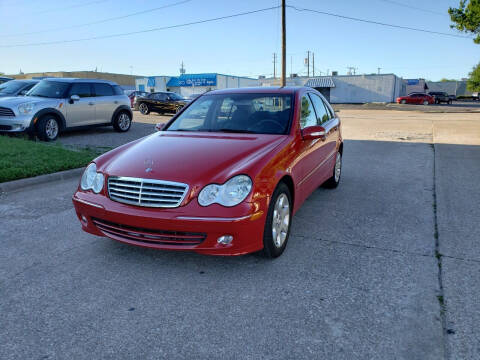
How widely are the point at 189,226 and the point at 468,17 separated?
17.8m

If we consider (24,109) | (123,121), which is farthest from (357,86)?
(24,109)

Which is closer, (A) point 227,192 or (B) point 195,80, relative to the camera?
(A) point 227,192

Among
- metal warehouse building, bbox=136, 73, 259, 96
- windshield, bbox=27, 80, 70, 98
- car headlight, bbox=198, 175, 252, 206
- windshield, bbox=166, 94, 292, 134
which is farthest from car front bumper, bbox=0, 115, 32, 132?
metal warehouse building, bbox=136, 73, 259, 96

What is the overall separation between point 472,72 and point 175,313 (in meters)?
73.5

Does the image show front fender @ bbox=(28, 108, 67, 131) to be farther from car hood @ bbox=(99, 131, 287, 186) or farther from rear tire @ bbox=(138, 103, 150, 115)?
rear tire @ bbox=(138, 103, 150, 115)

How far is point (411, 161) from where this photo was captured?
8.35m

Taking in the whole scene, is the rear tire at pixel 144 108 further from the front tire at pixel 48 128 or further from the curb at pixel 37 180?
→ the curb at pixel 37 180

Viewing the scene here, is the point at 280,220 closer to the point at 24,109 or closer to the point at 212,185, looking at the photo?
the point at 212,185

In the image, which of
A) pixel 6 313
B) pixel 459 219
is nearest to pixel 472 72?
pixel 459 219

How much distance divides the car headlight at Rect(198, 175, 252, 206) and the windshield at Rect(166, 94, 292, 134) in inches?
45.7

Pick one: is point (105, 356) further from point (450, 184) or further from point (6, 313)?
point (450, 184)

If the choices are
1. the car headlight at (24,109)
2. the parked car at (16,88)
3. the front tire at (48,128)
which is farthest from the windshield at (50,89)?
the parked car at (16,88)

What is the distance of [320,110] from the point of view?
5418mm

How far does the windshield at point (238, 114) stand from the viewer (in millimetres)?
4262
